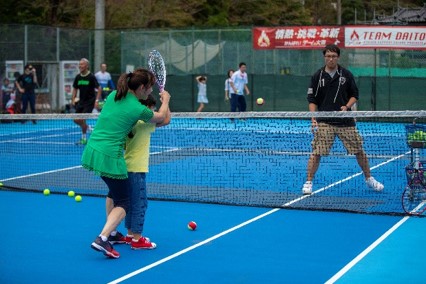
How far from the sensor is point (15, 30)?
2720 cm

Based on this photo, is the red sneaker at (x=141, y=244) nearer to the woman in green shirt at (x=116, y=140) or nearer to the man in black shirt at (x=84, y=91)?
the woman in green shirt at (x=116, y=140)

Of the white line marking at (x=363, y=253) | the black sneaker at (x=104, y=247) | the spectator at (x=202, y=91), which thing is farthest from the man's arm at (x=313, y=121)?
the spectator at (x=202, y=91)

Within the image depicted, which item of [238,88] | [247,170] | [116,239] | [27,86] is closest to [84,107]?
[247,170]

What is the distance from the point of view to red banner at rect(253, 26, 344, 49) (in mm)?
26344

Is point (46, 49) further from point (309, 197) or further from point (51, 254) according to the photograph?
point (51, 254)

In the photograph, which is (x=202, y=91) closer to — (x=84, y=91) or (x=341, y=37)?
(x=341, y=37)

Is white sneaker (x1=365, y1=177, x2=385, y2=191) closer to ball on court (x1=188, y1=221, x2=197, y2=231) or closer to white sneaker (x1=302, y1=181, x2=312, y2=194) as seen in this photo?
white sneaker (x1=302, y1=181, x2=312, y2=194)

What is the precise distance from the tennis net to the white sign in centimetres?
858

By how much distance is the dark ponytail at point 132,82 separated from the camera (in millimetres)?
7898

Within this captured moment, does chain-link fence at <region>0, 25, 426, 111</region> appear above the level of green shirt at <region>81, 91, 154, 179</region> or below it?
above

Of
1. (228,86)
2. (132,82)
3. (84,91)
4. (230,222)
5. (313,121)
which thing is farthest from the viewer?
(228,86)

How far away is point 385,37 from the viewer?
25391 mm

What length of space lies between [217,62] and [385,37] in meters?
6.62

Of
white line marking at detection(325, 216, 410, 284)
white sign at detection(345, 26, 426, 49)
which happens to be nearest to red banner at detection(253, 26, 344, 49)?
white sign at detection(345, 26, 426, 49)
